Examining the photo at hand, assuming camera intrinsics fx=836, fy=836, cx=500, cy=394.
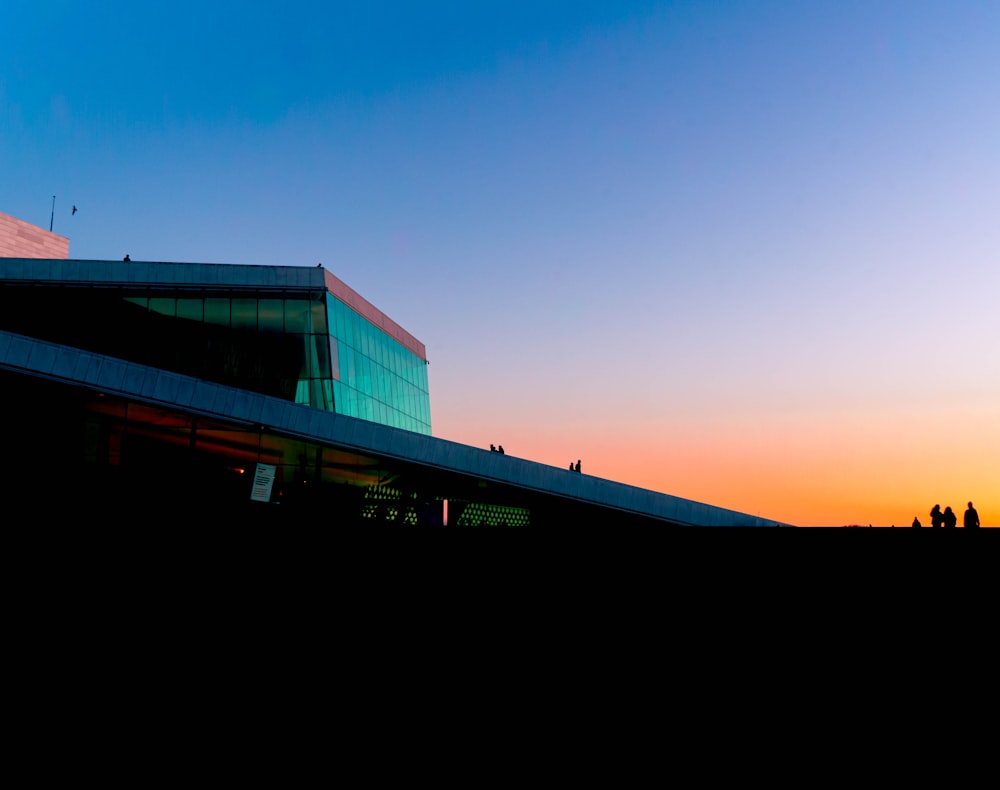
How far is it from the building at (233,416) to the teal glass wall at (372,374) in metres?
0.13

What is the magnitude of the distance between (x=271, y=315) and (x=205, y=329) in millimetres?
2463

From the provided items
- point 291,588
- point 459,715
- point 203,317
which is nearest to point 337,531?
point 291,588

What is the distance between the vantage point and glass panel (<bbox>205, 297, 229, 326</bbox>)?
31.3m

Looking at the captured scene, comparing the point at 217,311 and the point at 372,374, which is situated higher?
the point at 217,311

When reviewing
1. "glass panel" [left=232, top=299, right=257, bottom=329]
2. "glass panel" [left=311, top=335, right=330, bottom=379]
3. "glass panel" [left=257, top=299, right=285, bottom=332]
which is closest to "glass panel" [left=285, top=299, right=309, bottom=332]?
"glass panel" [left=257, top=299, right=285, bottom=332]

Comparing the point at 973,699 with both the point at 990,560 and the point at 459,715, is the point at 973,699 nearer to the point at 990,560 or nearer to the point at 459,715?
the point at 990,560

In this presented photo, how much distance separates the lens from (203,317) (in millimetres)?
31312

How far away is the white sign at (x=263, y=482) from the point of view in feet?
78.7

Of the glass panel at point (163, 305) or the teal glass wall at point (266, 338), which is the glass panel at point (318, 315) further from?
the glass panel at point (163, 305)

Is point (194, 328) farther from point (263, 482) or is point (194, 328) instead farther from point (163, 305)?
point (263, 482)

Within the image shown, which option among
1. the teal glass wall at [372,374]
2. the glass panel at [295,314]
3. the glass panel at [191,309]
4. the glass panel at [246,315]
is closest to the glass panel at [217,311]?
the glass panel at [191,309]

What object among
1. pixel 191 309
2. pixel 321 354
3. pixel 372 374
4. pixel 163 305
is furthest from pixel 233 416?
pixel 372 374

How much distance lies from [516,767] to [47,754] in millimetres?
5013

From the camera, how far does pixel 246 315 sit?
31.7 m
